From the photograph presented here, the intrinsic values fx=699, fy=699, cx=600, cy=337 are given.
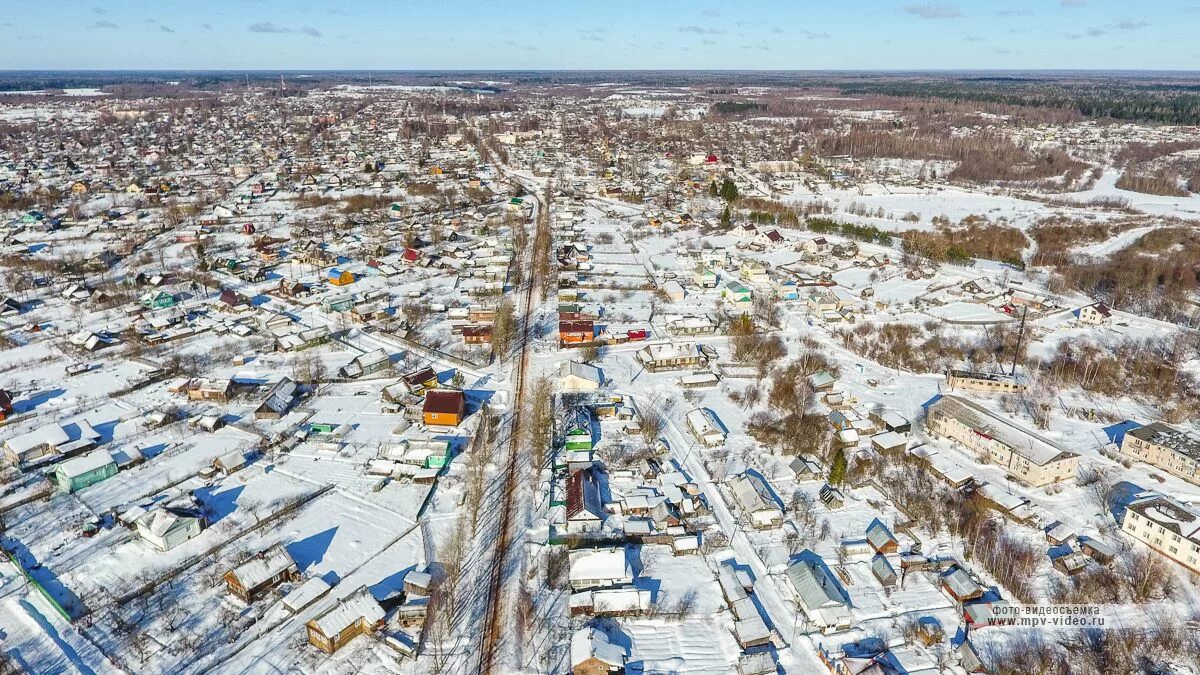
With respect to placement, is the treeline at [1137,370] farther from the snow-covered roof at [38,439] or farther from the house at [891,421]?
the snow-covered roof at [38,439]

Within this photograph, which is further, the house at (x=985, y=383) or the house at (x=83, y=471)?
the house at (x=985, y=383)

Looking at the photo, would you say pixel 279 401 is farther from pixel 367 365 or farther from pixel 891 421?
pixel 891 421

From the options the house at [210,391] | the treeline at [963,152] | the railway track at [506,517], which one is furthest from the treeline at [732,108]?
the house at [210,391]

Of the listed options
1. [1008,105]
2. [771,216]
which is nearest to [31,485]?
[771,216]

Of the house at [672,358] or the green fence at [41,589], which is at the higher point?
the house at [672,358]

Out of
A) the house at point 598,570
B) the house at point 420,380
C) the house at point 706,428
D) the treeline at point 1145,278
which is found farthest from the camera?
the treeline at point 1145,278

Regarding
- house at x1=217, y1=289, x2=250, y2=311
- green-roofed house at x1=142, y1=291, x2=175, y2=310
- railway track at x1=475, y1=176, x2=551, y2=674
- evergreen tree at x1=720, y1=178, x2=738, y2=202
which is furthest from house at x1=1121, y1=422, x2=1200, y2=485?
green-roofed house at x1=142, y1=291, x2=175, y2=310

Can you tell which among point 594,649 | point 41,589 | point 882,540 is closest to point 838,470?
Result: point 882,540

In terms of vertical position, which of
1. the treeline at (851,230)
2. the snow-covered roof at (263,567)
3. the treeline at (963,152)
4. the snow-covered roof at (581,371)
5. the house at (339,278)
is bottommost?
the snow-covered roof at (263,567)

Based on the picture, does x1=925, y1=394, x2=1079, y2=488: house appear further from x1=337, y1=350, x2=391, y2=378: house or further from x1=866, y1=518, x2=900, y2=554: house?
x1=337, y1=350, x2=391, y2=378: house
